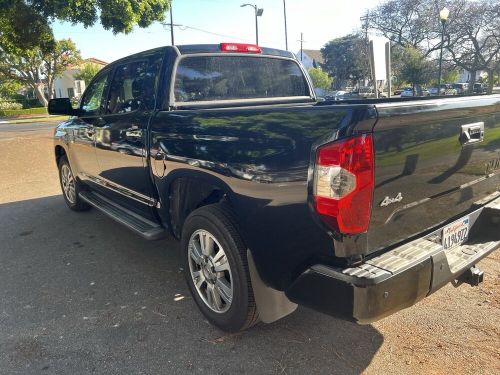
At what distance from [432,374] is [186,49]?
3031 mm

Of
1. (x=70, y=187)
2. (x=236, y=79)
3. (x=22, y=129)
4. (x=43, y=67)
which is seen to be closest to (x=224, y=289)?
(x=236, y=79)

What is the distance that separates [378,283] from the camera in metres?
1.97

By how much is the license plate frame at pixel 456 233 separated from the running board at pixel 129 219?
7.03 ft

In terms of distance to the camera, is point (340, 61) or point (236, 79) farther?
point (340, 61)

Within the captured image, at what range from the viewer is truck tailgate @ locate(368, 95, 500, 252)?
201cm

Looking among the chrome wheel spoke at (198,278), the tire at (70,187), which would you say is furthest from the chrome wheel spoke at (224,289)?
the tire at (70,187)

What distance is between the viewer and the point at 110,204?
15.0 ft

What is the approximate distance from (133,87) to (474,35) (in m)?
43.3

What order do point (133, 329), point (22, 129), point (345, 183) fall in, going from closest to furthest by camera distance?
1. point (345, 183)
2. point (133, 329)
3. point (22, 129)

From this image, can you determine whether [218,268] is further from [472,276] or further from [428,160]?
[472,276]

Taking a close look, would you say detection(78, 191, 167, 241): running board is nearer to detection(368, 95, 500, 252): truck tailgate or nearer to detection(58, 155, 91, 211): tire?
detection(58, 155, 91, 211): tire

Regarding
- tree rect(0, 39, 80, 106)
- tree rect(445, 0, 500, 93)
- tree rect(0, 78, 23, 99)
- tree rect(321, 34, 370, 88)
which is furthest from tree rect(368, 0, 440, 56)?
tree rect(0, 78, 23, 99)

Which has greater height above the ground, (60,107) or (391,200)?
(60,107)

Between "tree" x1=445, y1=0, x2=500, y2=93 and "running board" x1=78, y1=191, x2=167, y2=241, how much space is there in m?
38.7
